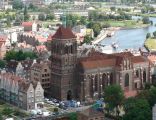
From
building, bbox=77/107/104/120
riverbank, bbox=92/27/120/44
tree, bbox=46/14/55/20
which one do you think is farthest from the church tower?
tree, bbox=46/14/55/20

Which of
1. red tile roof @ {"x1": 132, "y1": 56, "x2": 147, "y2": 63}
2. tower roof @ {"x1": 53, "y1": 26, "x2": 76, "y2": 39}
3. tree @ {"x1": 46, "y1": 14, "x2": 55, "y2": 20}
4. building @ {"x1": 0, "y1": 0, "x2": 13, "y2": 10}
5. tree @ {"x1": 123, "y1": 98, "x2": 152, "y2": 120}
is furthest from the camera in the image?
building @ {"x1": 0, "y1": 0, "x2": 13, "y2": 10}

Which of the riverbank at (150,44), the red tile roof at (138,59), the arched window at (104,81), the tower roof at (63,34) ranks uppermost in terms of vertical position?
the tower roof at (63,34)

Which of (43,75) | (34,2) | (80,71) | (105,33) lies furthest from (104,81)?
(34,2)

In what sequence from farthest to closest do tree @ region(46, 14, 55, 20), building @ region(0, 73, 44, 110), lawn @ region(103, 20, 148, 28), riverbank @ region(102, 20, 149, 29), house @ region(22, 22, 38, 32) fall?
1. tree @ region(46, 14, 55, 20)
2. lawn @ region(103, 20, 148, 28)
3. riverbank @ region(102, 20, 149, 29)
4. house @ region(22, 22, 38, 32)
5. building @ region(0, 73, 44, 110)

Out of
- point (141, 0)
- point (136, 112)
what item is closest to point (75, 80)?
point (136, 112)

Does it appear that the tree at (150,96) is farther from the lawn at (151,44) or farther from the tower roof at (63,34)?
the lawn at (151,44)

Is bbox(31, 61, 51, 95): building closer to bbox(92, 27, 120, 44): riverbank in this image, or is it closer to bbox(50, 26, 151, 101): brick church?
bbox(50, 26, 151, 101): brick church

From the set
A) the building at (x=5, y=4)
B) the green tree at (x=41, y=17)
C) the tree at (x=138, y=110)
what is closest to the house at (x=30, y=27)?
the green tree at (x=41, y=17)
